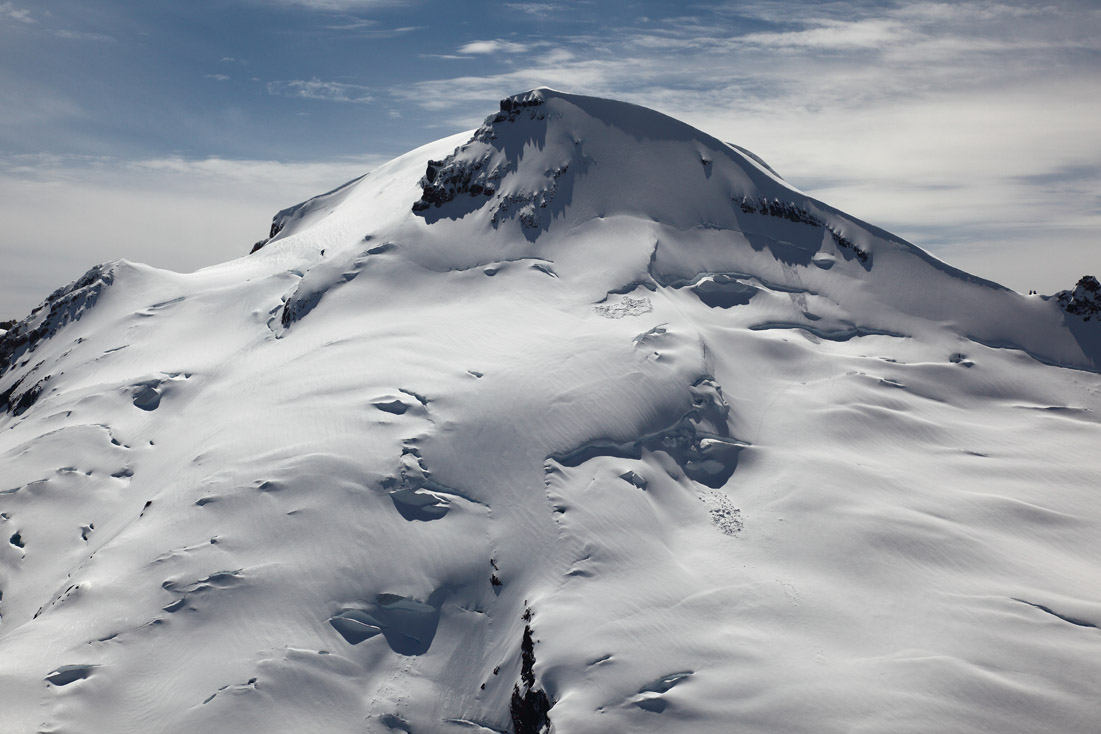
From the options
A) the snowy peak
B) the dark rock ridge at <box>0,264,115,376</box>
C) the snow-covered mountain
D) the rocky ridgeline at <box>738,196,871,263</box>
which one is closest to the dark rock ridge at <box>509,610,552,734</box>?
the snow-covered mountain

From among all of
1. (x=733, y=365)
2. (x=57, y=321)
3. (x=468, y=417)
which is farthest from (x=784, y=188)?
(x=57, y=321)

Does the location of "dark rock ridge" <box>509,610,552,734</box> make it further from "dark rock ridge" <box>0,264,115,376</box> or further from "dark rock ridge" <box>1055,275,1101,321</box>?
"dark rock ridge" <box>0,264,115,376</box>

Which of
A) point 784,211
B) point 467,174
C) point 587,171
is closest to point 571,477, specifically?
point 587,171

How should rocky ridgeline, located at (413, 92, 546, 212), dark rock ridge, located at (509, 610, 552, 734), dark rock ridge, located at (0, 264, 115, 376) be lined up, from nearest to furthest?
dark rock ridge, located at (509, 610, 552, 734), rocky ridgeline, located at (413, 92, 546, 212), dark rock ridge, located at (0, 264, 115, 376)

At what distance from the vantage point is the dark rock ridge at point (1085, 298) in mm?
54562

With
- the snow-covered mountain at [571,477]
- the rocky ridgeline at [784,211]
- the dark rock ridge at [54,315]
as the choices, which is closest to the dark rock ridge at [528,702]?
the snow-covered mountain at [571,477]

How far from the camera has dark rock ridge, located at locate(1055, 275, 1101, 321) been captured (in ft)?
179

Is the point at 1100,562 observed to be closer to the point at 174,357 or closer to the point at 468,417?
the point at 468,417

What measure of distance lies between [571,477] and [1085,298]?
39154mm

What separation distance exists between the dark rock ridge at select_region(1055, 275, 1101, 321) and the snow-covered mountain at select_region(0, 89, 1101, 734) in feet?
0.89

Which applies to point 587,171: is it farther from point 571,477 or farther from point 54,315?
point 54,315

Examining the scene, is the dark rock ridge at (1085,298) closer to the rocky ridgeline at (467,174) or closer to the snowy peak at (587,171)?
the snowy peak at (587,171)

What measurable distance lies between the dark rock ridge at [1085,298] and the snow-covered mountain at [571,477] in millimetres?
271

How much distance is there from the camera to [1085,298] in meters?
54.7
